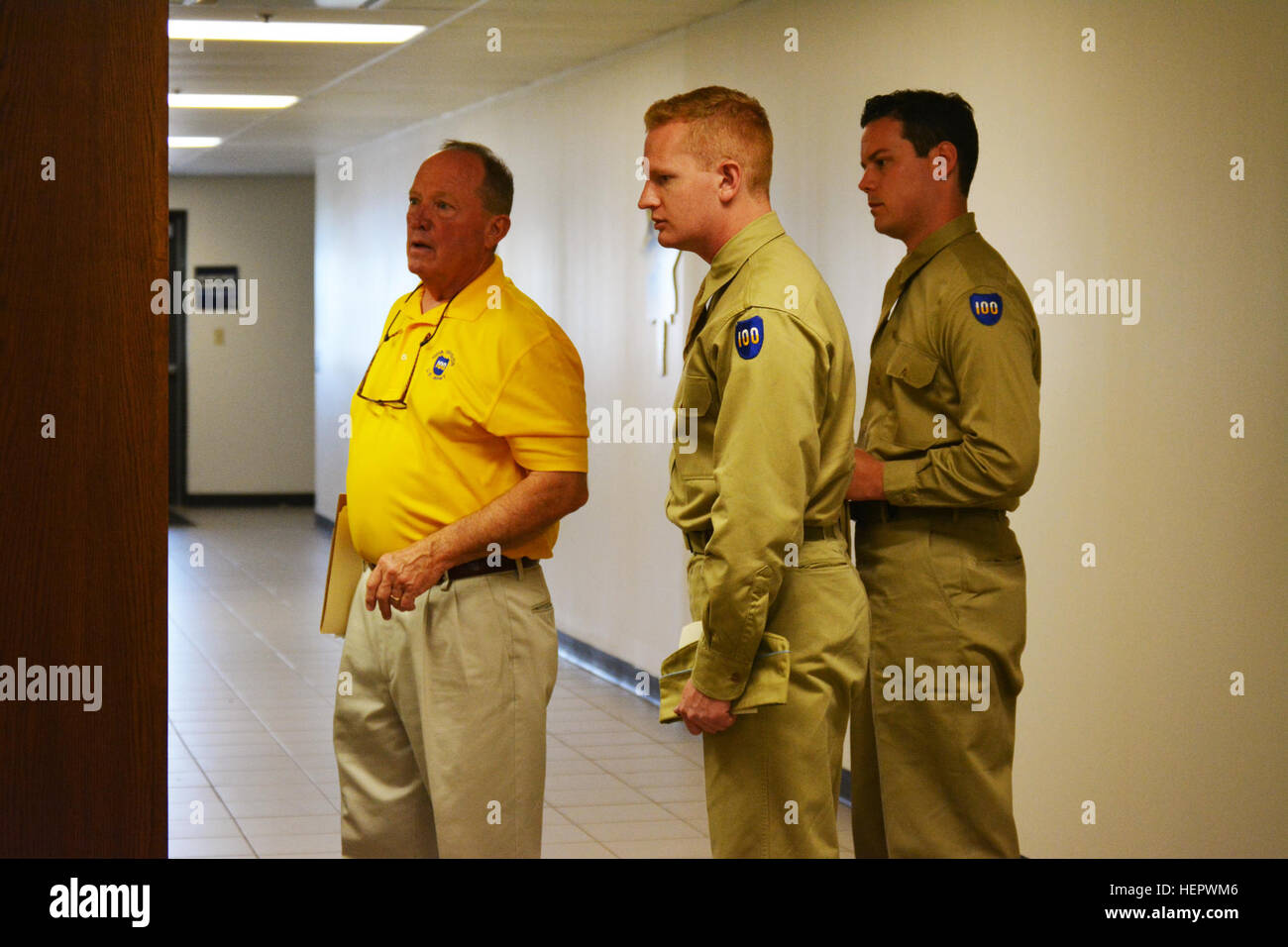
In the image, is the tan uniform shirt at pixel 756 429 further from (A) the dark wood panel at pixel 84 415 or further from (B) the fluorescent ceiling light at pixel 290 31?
(B) the fluorescent ceiling light at pixel 290 31

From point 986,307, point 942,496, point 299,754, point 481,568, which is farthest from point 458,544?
point 299,754

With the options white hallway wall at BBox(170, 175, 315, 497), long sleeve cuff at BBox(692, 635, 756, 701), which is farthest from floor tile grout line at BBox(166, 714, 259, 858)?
white hallway wall at BBox(170, 175, 315, 497)

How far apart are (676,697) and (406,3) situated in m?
4.31

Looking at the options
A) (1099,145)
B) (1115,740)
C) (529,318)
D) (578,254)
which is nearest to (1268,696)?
(1115,740)

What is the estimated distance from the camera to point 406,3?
6.13m

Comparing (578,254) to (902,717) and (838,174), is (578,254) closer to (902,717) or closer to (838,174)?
(838,174)

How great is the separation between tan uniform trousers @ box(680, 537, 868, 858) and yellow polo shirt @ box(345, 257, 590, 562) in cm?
44

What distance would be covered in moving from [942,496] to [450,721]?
1.04 m

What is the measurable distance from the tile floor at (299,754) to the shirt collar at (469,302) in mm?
2141

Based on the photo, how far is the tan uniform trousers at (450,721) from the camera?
2768 millimetres

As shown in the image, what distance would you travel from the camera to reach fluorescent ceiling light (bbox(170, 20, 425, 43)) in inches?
260

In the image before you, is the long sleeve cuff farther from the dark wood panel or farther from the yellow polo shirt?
the dark wood panel

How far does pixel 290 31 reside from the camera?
675 cm

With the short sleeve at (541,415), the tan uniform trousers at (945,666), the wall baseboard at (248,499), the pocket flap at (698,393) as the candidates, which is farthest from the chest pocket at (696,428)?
the wall baseboard at (248,499)
